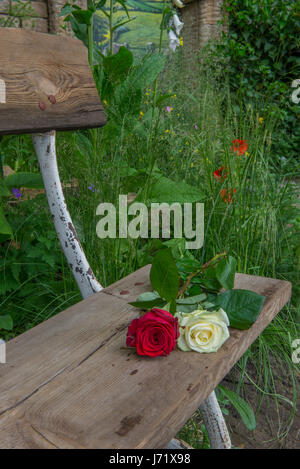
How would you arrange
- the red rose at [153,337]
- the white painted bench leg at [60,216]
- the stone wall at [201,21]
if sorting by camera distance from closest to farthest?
the red rose at [153,337], the white painted bench leg at [60,216], the stone wall at [201,21]

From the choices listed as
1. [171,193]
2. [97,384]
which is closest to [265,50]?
[171,193]

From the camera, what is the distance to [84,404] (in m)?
0.59

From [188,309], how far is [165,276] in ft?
0.31

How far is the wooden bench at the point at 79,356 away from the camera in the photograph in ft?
1.80

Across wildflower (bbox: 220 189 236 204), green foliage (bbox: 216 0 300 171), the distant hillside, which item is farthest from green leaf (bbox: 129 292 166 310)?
the distant hillside

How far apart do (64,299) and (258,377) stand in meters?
0.79

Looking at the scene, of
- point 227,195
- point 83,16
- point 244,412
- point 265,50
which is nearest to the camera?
point 244,412

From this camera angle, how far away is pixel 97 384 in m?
0.64

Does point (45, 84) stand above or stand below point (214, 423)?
above

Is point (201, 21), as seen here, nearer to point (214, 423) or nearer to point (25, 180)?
point (25, 180)

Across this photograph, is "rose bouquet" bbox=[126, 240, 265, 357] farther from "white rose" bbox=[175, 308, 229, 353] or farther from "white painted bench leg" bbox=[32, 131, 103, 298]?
"white painted bench leg" bbox=[32, 131, 103, 298]

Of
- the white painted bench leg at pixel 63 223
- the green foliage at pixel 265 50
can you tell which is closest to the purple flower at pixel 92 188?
the white painted bench leg at pixel 63 223

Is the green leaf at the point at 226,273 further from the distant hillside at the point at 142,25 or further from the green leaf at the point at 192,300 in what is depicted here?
the distant hillside at the point at 142,25

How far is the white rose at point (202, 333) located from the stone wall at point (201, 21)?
459 cm
